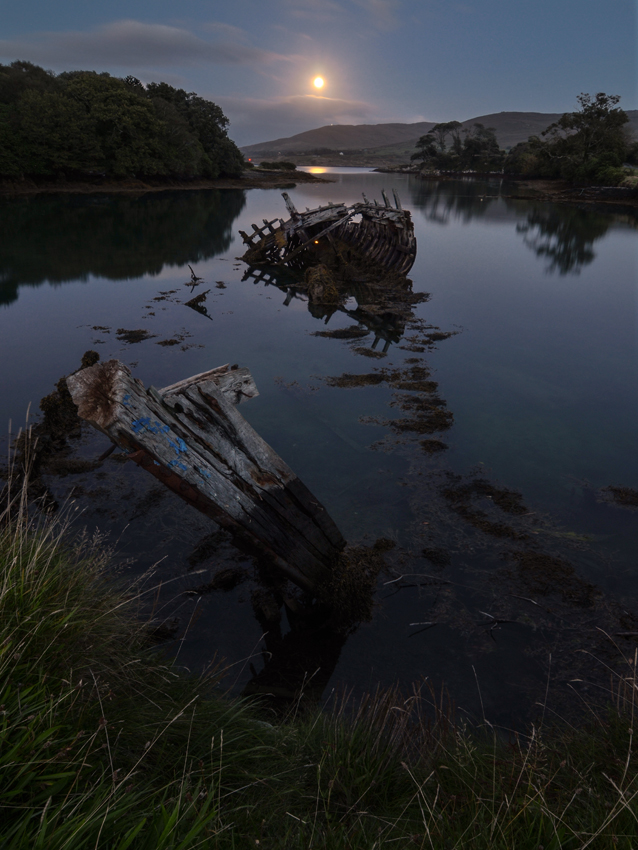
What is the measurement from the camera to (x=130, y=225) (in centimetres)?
3778

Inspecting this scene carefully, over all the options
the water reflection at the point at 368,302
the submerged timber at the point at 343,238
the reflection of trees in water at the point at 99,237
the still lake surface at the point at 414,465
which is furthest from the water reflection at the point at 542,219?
the reflection of trees in water at the point at 99,237

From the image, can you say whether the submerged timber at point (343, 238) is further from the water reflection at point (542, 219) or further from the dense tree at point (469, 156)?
the dense tree at point (469, 156)

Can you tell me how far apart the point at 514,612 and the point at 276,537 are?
124 inches

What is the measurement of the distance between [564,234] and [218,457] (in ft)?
147

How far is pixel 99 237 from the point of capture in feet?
107

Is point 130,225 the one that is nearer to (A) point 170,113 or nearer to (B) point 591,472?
(B) point 591,472

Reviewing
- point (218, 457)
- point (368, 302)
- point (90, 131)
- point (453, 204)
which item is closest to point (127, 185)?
point (90, 131)

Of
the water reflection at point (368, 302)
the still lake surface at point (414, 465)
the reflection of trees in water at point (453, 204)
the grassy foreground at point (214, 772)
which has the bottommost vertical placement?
the still lake surface at point (414, 465)

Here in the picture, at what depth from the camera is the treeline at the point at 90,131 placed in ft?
183

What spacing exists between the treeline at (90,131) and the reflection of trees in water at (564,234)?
50181 millimetres

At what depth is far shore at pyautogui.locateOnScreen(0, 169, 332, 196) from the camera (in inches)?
2167

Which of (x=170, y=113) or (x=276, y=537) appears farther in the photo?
(x=170, y=113)

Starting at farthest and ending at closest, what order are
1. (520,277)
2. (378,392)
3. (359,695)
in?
(520,277) → (378,392) → (359,695)

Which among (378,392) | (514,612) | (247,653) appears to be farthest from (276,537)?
(378,392)
